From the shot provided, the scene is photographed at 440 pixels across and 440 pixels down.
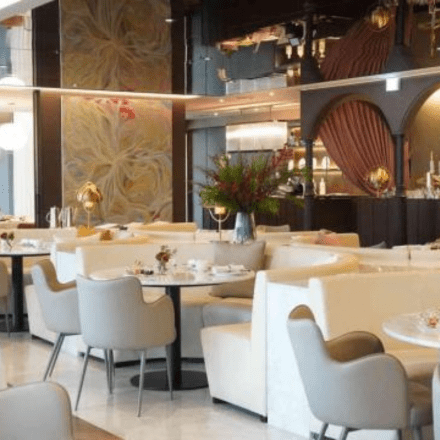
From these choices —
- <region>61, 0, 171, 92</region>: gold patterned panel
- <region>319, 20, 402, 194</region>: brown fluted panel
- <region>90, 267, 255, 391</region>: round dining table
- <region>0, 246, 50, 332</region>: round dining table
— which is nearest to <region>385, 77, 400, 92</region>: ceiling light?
<region>319, 20, 402, 194</region>: brown fluted panel

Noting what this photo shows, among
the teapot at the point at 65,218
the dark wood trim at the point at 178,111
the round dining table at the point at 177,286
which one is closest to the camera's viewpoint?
the round dining table at the point at 177,286

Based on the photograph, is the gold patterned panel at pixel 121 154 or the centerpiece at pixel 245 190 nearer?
the centerpiece at pixel 245 190

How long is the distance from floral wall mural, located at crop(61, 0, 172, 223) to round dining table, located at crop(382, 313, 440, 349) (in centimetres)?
1171

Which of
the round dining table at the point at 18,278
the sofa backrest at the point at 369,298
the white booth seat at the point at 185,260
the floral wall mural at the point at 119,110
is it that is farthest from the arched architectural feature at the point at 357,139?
the sofa backrest at the point at 369,298

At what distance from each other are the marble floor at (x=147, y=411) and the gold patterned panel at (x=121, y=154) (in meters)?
8.44

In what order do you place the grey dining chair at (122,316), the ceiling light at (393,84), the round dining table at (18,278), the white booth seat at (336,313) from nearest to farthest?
the white booth seat at (336,313) → the grey dining chair at (122,316) → the round dining table at (18,278) → the ceiling light at (393,84)

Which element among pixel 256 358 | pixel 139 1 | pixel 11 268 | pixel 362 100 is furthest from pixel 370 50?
pixel 256 358

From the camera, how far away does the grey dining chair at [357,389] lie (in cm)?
441

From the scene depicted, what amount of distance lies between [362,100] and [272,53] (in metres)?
2.16

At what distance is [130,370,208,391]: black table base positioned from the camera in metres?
7.19

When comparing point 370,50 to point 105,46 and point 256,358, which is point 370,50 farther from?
point 256,358

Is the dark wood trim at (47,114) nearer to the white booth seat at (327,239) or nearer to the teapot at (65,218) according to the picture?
the teapot at (65,218)

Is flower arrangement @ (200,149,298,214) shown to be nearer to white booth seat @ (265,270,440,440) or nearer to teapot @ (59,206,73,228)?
white booth seat @ (265,270,440,440)

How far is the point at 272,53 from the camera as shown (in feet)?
57.6
